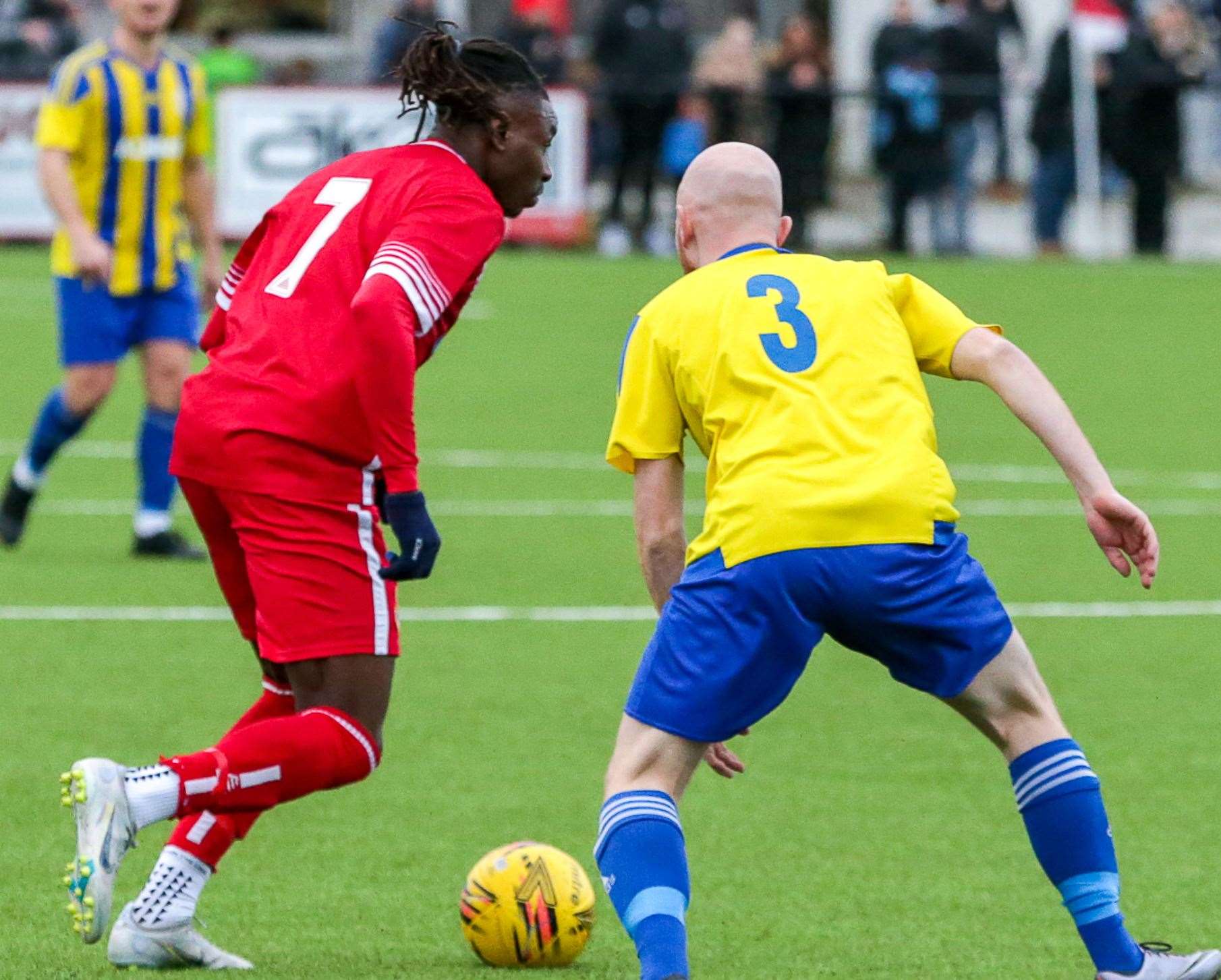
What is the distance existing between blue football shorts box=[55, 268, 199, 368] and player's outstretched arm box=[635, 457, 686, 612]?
5652mm

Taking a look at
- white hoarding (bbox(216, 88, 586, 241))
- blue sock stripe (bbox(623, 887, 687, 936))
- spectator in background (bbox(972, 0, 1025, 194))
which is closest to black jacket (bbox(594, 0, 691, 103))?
white hoarding (bbox(216, 88, 586, 241))

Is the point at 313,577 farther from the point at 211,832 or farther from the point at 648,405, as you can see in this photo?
the point at 648,405

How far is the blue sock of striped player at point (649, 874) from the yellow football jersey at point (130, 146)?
585cm

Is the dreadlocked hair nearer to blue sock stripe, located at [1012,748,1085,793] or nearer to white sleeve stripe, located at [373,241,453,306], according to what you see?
white sleeve stripe, located at [373,241,453,306]

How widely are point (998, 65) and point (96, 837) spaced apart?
20671 mm

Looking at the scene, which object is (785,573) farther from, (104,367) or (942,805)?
(104,367)

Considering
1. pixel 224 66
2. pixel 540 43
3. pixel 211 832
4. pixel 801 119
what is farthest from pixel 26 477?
pixel 540 43

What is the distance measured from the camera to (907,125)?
23734 millimetres

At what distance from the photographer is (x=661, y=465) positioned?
461cm

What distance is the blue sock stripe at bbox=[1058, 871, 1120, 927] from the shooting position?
15.0 ft

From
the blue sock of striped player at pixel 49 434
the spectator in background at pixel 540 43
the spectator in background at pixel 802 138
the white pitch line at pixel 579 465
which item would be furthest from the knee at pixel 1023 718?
the spectator in background at pixel 540 43

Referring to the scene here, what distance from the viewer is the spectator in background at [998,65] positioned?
78.9 feet

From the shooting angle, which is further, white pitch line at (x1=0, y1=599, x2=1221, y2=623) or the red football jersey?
white pitch line at (x1=0, y1=599, x2=1221, y2=623)

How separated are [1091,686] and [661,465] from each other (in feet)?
12.5
